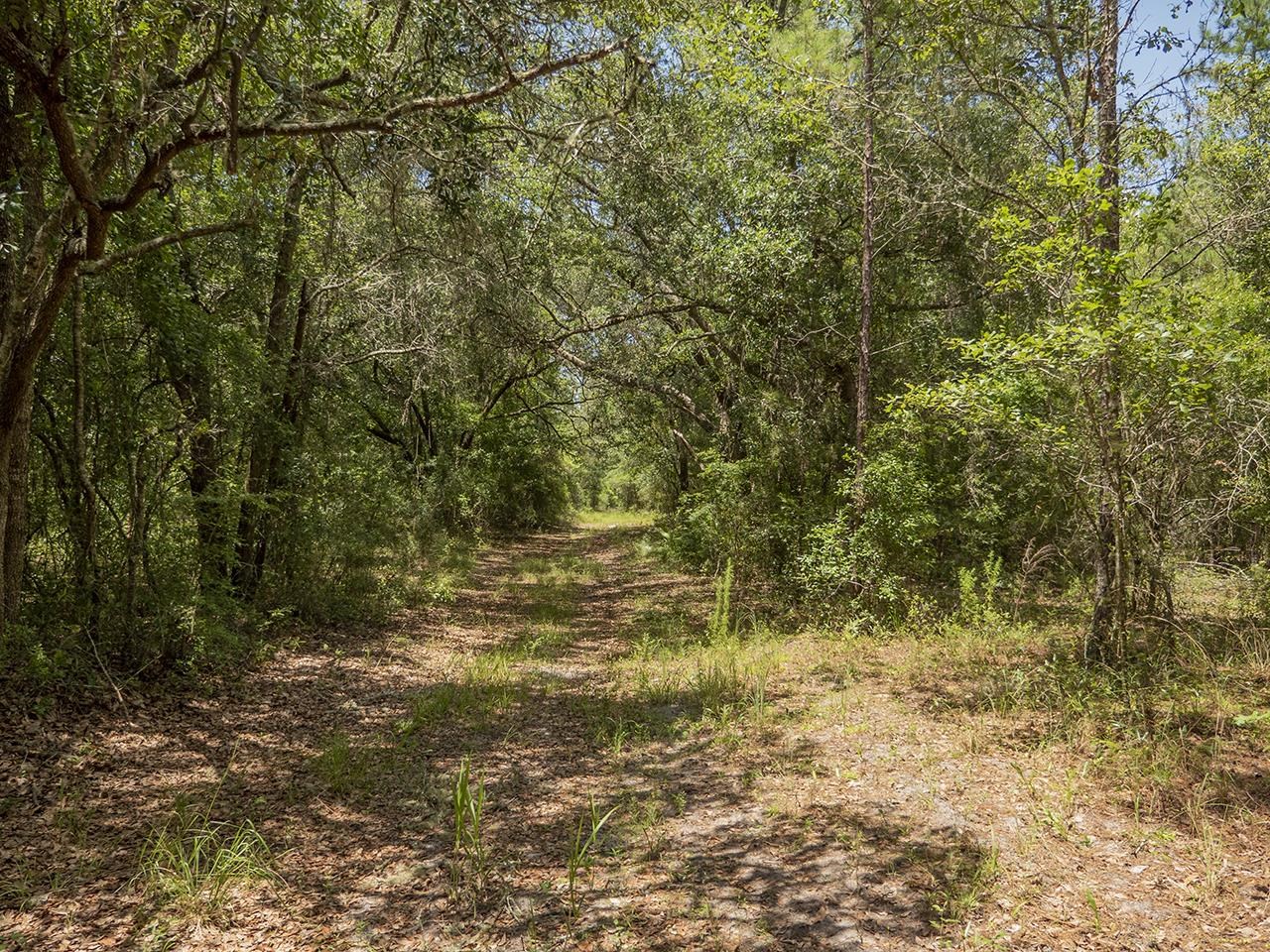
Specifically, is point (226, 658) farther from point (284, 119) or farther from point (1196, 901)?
point (1196, 901)

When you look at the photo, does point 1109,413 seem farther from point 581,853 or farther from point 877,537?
point 581,853

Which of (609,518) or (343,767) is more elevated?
(609,518)

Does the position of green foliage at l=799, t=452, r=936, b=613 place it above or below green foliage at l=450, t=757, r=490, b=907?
above

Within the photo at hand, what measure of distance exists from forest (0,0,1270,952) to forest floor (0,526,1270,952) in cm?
4

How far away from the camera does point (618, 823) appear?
462 cm

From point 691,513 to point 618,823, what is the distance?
27.6ft

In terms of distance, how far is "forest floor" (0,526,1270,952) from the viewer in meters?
3.47

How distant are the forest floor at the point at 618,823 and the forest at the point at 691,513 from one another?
4cm

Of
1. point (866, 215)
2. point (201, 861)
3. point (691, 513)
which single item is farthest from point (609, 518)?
point (201, 861)

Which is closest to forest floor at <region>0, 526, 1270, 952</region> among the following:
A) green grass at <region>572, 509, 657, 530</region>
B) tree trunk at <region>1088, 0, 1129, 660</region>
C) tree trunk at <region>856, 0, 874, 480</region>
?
tree trunk at <region>1088, 0, 1129, 660</region>

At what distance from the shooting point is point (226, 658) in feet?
22.9

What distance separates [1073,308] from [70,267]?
7600 mm

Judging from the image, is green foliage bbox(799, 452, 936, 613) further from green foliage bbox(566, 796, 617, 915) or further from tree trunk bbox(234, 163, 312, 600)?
tree trunk bbox(234, 163, 312, 600)

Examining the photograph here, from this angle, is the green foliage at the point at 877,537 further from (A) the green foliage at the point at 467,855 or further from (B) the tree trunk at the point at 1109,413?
(A) the green foliage at the point at 467,855
